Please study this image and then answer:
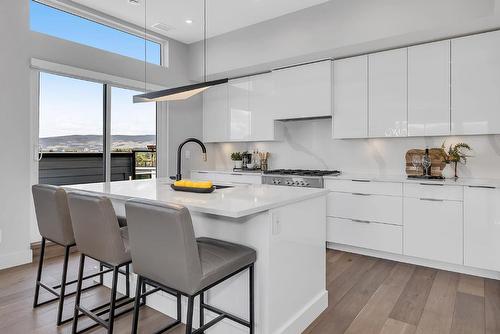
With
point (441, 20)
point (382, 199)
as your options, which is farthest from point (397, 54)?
point (382, 199)

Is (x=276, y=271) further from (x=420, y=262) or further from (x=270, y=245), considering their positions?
(x=420, y=262)

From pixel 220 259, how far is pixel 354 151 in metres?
3.06

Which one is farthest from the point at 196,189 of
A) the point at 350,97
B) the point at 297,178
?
the point at 350,97

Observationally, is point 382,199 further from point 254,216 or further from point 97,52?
point 97,52

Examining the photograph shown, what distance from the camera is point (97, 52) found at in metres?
4.00

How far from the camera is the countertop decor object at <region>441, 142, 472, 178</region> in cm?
338

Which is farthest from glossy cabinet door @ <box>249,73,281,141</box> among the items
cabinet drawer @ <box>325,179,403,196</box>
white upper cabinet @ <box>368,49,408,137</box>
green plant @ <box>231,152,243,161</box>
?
white upper cabinet @ <box>368,49,408,137</box>

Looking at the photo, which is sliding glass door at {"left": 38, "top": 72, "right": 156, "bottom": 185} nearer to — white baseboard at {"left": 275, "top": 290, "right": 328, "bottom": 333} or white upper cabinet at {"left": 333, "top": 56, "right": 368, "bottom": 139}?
white upper cabinet at {"left": 333, "top": 56, "right": 368, "bottom": 139}

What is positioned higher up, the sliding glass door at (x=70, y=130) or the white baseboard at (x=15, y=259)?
the sliding glass door at (x=70, y=130)

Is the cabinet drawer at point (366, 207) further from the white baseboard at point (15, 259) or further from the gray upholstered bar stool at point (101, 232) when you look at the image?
the white baseboard at point (15, 259)

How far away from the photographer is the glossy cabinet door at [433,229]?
3047mm

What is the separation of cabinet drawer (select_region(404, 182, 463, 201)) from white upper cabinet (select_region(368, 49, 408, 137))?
646 millimetres

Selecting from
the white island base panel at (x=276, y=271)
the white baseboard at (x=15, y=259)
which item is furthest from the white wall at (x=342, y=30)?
the white baseboard at (x=15, y=259)

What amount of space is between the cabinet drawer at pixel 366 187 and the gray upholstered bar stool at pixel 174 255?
2219 millimetres
